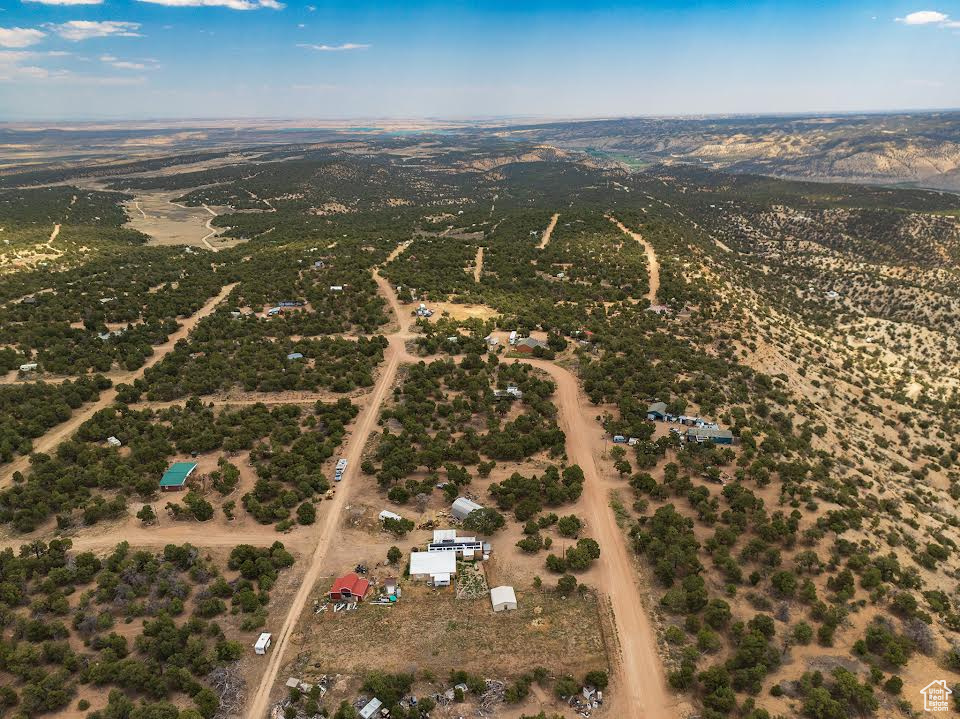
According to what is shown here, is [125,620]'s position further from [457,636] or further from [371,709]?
[457,636]

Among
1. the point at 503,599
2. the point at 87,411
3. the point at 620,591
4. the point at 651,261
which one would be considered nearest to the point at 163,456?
the point at 87,411

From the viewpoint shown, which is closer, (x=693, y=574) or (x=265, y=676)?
(x=265, y=676)


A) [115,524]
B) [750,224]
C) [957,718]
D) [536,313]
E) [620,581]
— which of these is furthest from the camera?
[750,224]

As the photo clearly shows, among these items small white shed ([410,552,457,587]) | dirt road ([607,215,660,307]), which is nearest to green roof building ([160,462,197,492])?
small white shed ([410,552,457,587])

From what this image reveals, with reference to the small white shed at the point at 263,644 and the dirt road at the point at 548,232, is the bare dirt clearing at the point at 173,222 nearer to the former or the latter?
the dirt road at the point at 548,232

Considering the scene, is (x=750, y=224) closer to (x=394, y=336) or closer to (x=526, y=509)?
(x=394, y=336)

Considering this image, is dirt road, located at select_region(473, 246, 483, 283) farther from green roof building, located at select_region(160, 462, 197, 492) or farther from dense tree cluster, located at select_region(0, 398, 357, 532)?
green roof building, located at select_region(160, 462, 197, 492)

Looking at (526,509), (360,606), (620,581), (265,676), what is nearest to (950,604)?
(620,581)
